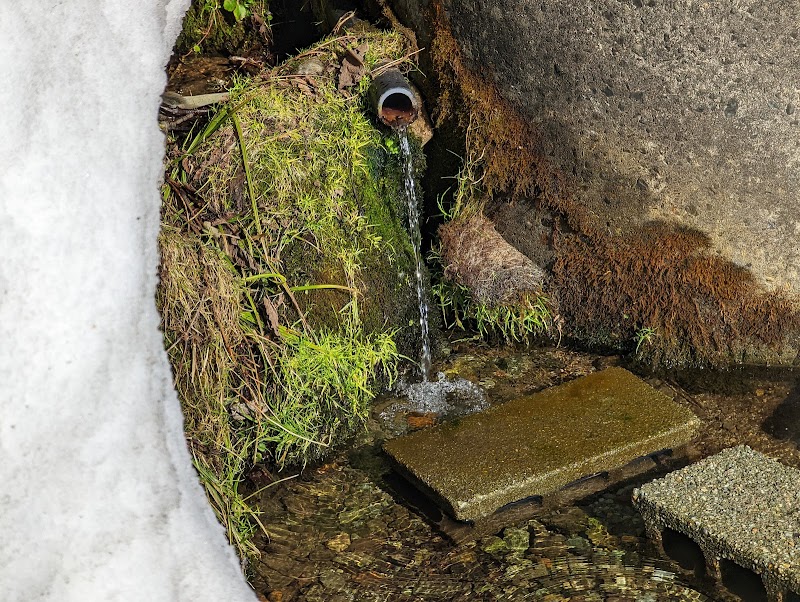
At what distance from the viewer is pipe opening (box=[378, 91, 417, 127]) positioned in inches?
181

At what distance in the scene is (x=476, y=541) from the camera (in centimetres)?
348

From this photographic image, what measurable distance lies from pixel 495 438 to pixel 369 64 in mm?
2059

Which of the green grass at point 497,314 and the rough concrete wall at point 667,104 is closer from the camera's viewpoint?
the rough concrete wall at point 667,104

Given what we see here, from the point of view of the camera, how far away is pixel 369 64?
184 inches

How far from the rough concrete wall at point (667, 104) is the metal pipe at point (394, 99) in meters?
0.40

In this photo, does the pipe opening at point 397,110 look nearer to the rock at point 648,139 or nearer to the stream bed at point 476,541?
the rock at point 648,139

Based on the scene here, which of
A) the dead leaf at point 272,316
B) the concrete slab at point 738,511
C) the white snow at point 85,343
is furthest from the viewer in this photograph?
the dead leaf at point 272,316

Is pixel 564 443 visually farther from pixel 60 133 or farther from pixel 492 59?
pixel 60 133

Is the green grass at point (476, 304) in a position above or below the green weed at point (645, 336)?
above

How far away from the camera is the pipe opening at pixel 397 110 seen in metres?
4.61

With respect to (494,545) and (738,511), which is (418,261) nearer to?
(494,545)

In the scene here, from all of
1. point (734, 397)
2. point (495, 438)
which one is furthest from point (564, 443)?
point (734, 397)

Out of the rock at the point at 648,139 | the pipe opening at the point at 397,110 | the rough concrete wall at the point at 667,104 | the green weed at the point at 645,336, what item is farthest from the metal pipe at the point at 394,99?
the green weed at the point at 645,336

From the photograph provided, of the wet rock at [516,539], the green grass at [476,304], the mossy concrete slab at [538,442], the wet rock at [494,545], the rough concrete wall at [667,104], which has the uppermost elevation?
the rough concrete wall at [667,104]
